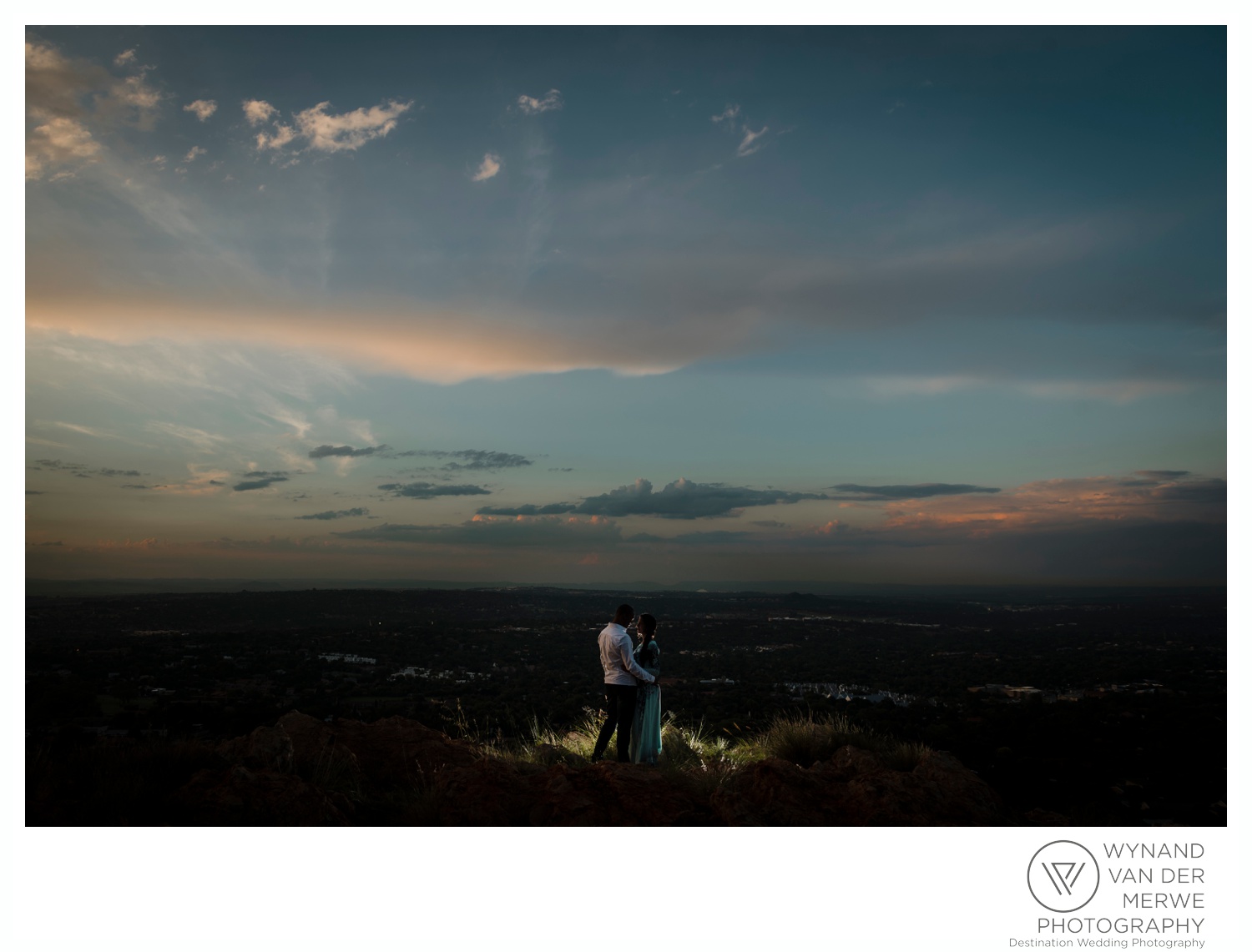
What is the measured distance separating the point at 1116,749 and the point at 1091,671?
100ft

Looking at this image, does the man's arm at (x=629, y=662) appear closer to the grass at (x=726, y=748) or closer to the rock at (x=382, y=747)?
the grass at (x=726, y=748)

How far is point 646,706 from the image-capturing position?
28.0 feet

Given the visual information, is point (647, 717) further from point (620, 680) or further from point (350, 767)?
point (350, 767)

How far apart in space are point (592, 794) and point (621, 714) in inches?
71.0

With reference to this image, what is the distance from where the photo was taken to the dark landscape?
6.68 meters

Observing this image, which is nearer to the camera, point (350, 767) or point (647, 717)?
point (350, 767)

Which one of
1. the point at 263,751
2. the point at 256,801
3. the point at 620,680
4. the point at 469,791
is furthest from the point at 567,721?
the point at 256,801

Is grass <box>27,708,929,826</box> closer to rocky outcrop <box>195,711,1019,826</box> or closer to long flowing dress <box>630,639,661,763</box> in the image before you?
rocky outcrop <box>195,711,1019,826</box>

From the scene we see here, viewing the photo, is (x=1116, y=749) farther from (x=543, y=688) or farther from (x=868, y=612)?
(x=868, y=612)

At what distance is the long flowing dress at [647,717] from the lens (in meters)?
8.49

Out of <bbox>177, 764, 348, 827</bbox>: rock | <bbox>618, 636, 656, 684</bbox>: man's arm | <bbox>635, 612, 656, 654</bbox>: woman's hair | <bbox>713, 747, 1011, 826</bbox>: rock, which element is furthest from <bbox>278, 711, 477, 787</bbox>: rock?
<bbox>713, 747, 1011, 826</bbox>: rock

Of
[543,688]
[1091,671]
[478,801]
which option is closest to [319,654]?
[543,688]

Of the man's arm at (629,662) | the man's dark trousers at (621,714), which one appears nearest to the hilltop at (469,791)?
the man's dark trousers at (621,714)

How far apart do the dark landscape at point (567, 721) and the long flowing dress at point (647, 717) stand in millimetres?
441
